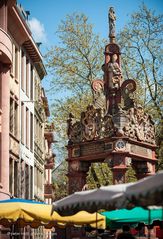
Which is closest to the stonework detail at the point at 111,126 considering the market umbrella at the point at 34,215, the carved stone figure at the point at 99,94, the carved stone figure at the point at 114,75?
the carved stone figure at the point at 99,94

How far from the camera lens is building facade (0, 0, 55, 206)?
34.8 m

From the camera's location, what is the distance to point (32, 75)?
161ft

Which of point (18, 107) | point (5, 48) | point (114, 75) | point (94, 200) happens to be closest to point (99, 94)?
point (114, 75)

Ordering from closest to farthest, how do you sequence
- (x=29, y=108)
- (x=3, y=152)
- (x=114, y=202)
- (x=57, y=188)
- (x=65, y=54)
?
1. (x=114, y=202)
2. (x=3, y=152)
3. (x=65, y=54)
4. (x=29, y=108)
5. (x=57, y=188)

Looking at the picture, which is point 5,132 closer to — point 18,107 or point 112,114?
point 18,107

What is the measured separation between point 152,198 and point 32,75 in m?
39.3

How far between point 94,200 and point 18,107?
2888cm

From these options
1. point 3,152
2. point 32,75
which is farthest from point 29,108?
point 3,152

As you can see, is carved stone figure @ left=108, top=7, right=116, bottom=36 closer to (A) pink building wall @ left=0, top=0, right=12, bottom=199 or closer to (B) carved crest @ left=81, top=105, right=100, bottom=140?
(B) carved crest @ left=81, top=105, right=100, bottom=140

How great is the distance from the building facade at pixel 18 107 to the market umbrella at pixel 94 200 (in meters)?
19.6

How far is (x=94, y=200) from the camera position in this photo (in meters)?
12.7

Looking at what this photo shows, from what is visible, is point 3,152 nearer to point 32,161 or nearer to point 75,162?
point 75,162

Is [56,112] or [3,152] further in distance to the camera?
[56,112]

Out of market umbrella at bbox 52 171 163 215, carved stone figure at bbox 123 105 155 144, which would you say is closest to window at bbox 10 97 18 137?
carved stone figure at bbox 123 105 155 144
